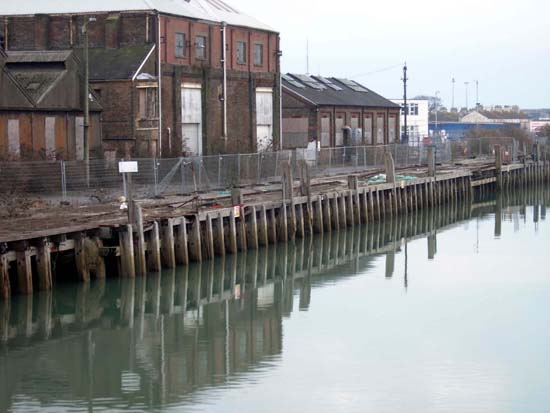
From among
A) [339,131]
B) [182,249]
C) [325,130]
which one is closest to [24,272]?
[182,249]

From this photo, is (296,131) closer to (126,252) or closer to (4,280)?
(126,252)

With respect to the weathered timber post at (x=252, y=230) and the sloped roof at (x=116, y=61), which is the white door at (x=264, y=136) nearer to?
the sloped roof at (x=116, y=61)

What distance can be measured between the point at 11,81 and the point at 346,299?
941 inches

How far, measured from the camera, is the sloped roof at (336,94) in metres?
84.5

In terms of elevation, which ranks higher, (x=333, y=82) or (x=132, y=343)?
(x=333, y=82)

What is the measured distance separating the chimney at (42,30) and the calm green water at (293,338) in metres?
26.2

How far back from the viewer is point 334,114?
3386 inches

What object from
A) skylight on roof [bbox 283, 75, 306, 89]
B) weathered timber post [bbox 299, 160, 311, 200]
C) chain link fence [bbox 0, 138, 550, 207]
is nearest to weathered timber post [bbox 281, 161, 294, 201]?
weathered timber post [bbox 299, 160, 311, 200]

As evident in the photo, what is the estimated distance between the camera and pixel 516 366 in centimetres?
2491

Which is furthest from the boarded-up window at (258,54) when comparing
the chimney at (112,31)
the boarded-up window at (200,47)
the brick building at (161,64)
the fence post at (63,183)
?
the fence post at (63,183)

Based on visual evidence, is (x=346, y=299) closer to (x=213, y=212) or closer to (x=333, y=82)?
(x=213, y=212)

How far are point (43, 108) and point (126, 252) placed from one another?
21295 mm

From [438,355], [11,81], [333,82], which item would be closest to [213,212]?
[438,355]

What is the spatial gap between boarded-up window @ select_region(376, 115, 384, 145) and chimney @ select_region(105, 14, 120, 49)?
116ft
